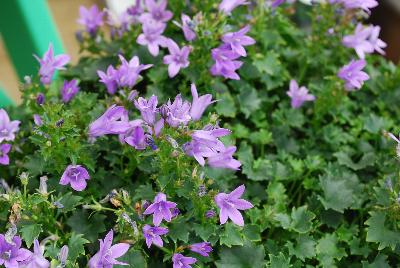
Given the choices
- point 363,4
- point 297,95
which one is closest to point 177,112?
point 297,95

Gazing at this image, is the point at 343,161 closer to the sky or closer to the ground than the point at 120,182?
closer to the ground

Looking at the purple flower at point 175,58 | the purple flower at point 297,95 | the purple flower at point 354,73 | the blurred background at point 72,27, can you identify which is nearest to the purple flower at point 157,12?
the purple flower at point 175,58

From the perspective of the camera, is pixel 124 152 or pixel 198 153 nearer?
pixel 198 153

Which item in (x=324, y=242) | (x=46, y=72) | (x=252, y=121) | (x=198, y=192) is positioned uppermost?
(x=46, y=72)

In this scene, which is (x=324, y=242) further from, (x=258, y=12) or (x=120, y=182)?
(x=258, y=12)

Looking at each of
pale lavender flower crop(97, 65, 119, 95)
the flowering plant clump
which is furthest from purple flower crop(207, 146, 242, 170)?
pale lavender flower crop(97, 65, 119, 95)

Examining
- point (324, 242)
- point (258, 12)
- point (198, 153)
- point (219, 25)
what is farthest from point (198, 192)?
point (258, 12)

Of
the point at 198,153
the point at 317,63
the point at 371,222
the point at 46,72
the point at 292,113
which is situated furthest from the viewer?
the point at 317,63

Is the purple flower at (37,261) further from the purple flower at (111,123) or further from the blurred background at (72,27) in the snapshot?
the blurred background at (72,27)
